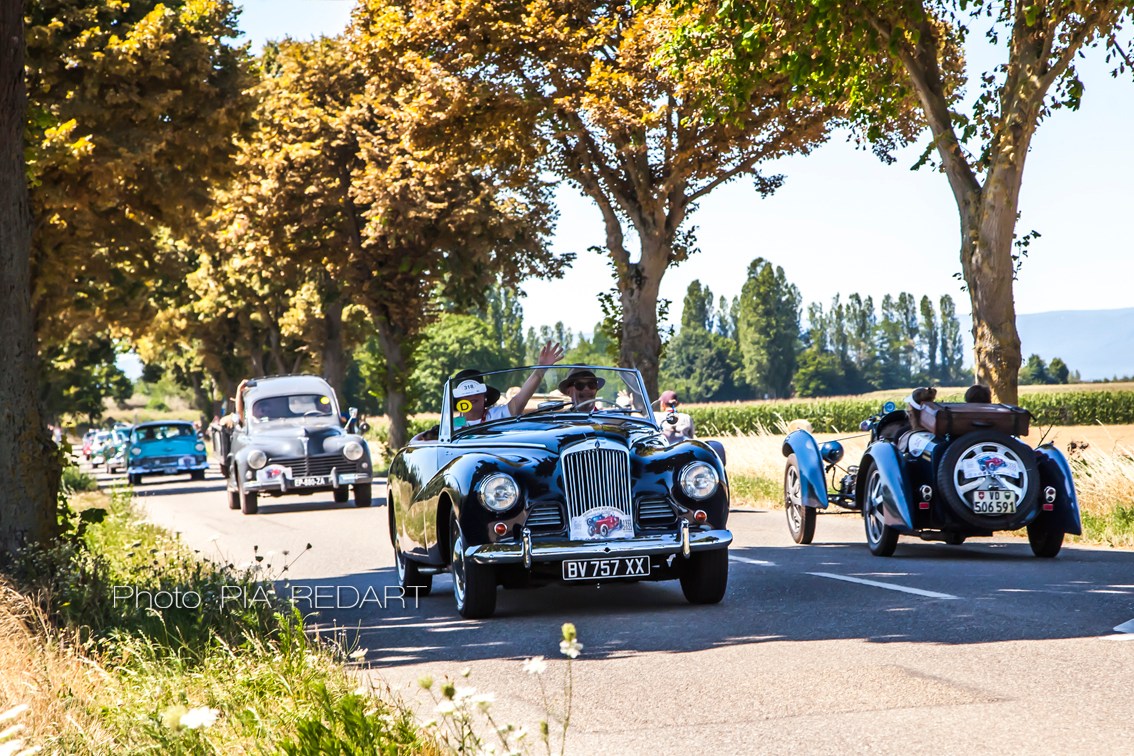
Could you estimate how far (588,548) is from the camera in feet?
29.1

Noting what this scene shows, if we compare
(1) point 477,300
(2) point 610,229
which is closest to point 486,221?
(1) point 477,300

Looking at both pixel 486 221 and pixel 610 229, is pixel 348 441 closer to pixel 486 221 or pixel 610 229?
pixel 610 229

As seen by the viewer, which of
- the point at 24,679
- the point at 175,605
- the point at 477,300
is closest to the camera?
the point at 24,679

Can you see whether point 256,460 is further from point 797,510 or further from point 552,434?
point 552,434

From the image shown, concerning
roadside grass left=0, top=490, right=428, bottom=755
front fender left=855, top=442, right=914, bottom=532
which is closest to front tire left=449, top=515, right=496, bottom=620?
roadside grass left=0, top=490, right=428, bottom=755

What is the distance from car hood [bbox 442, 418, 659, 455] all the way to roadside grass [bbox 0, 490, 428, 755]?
1.90 m

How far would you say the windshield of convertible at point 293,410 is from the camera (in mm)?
25281

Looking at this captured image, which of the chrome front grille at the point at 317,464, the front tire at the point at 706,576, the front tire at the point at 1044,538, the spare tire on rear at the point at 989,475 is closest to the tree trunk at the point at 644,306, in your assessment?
the chrome front grille at the point at 317,464

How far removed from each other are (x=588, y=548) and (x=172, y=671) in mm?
3011

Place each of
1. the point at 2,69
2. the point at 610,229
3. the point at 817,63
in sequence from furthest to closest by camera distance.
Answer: the point at 610,229, the point at 817,63, the point at 2,69

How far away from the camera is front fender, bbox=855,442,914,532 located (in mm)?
11750

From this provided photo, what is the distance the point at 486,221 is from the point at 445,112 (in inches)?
423

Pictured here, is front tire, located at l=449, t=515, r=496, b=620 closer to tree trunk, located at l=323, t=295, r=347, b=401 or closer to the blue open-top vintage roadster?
the blue open-top vintage roadster

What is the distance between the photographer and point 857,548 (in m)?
13.7
